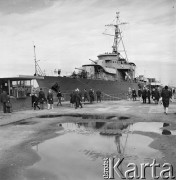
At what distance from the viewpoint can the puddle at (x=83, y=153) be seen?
5488mm

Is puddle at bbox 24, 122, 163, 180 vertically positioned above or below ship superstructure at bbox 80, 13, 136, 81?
below

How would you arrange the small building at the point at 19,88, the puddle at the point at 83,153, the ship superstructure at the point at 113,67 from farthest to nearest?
the ship superstructure at the point at 113,67 → the small building at the point at 19,88 → the puddle at the point at 83,153

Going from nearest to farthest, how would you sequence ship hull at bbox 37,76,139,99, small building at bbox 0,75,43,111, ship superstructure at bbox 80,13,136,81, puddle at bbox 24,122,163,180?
puddle at bbox 24,122,163,180, small building at bbox 0,75,43,111, ship hull at bbox 37,76,139,99, ship superstructure at bbox 80,13,136,81

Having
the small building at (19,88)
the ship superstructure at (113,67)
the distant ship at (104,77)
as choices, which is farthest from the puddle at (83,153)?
the ship superstructure at (113,67)

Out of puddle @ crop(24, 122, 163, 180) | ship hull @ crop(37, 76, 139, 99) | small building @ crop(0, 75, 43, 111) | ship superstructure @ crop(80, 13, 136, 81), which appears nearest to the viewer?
puddle @ crop(24, 122, 163, 180)

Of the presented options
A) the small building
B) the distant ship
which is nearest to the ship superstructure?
the distant ship

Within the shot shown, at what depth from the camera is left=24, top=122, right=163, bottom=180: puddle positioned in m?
5.49

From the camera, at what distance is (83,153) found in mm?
7070

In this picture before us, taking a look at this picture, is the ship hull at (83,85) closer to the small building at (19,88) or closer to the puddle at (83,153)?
the small building at (19,88)

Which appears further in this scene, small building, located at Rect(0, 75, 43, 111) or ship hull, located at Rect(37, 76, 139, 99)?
ship hull, located at Rect(37, 76, 139, 99)

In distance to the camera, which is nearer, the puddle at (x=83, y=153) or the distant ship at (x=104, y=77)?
the puddle at (x=83, y=153)

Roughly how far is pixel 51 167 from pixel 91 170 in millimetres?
914

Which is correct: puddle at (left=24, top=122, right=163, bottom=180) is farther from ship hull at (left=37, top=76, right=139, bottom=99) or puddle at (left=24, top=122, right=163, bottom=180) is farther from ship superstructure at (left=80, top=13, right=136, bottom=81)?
ship superstructure at (left=80, top=13, right=136, bottom=81)

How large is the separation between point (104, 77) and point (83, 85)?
7.76 meters
